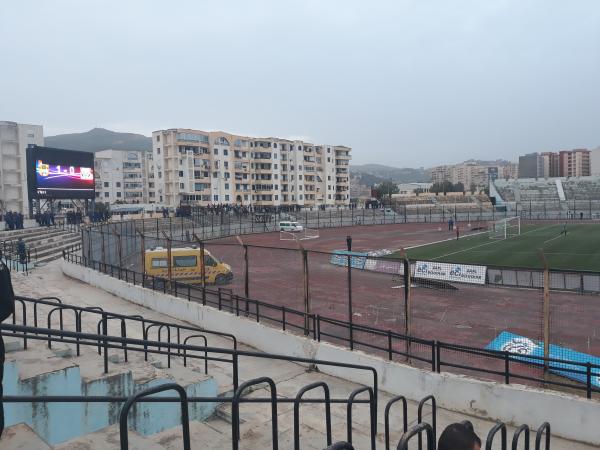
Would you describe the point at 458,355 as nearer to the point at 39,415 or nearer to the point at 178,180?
the point at 39,415

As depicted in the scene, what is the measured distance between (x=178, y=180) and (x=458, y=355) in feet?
265

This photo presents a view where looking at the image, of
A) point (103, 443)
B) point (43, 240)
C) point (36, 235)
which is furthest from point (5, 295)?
point (36, 235)

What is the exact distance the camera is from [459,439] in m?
3.27

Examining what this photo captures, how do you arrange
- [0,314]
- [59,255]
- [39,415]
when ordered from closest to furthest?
[0,314] < [39,415] < [59,255]

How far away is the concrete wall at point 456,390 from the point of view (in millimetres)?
7082

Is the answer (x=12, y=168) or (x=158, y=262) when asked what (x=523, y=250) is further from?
(x=12, y=168)

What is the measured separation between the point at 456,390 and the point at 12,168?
85.1 m

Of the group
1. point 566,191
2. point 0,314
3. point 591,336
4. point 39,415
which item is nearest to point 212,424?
point 39,415

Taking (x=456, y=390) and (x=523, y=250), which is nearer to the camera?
(x=456, y=390)

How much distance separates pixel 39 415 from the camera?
20.7 feet

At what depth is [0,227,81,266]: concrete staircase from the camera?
29.0 meters

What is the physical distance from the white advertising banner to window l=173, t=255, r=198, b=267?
37.1 feet

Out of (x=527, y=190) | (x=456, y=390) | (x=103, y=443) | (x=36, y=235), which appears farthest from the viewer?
(x=527, y=190)

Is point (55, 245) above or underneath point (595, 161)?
underneath
